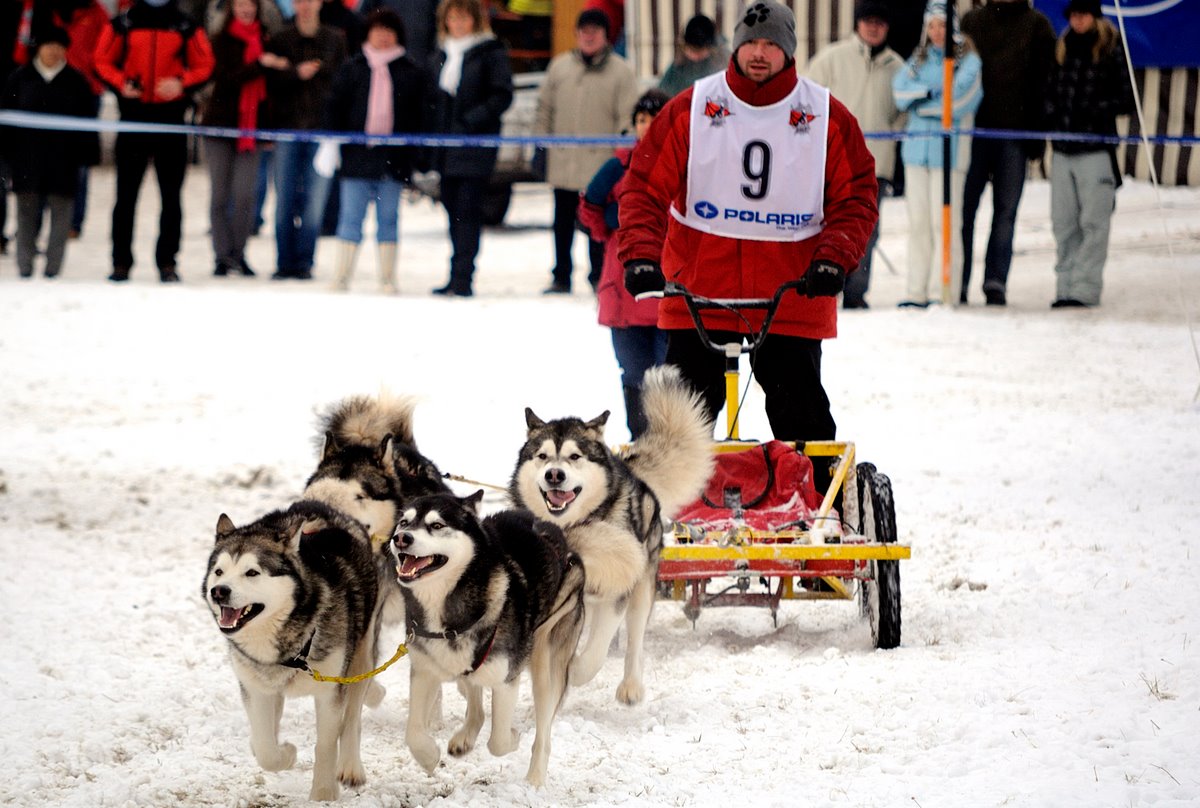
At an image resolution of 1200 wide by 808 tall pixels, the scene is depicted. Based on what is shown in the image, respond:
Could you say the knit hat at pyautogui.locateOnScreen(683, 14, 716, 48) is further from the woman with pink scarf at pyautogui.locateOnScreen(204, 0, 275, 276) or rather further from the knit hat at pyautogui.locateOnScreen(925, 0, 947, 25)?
the woman with pink scarf at pyautogui.locateOnScreen(204, 0, 275, 276)

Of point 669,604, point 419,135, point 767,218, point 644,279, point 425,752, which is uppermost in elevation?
point 767,218

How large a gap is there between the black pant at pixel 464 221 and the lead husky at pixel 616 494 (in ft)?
23.9

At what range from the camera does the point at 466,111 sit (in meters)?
12.2

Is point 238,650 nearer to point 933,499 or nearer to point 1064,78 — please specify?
point 933,499

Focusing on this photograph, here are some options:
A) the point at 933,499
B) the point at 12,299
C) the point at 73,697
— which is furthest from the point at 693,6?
the point at 73,697

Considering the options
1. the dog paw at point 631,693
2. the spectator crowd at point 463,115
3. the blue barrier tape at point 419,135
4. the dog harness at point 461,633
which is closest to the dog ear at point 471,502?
the dog harness at point 461,633

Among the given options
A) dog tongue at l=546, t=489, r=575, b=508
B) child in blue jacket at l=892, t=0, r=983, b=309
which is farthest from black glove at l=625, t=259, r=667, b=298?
child in blue jacket at l=892, t=0, r=983, b=309

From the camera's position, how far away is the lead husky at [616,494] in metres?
4.52

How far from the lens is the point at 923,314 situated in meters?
11.5

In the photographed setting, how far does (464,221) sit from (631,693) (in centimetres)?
781

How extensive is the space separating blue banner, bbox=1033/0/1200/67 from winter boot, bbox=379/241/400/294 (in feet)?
Answer: 21.9

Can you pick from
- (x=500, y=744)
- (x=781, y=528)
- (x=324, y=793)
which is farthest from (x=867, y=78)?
(x=324, y=793)

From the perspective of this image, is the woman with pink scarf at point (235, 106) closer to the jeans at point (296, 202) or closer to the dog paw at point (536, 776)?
the jeans at point (296, 202)

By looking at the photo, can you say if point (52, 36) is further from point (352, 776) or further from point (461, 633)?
point (461, 633)
